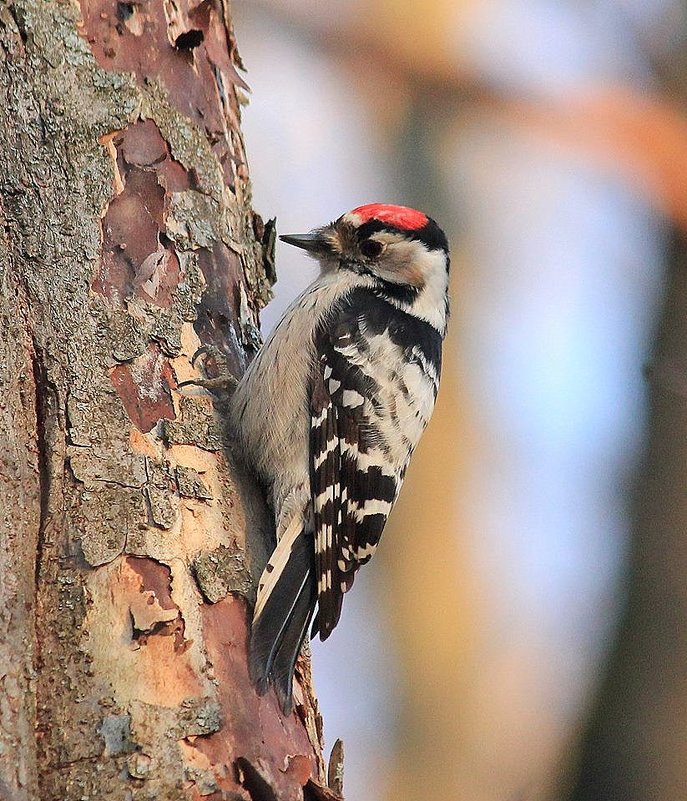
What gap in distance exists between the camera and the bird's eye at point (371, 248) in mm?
3730

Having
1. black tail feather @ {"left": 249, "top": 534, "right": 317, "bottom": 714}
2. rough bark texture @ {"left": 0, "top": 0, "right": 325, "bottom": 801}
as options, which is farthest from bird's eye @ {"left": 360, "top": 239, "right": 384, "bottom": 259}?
black tail feather @ {"left": 249, "top": 534, "right": 317, "bottom": 714}

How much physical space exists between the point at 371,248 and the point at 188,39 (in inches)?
39.5

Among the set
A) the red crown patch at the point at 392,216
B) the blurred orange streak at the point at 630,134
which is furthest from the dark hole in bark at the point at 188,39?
the blurred orange streak at the point at 630,134

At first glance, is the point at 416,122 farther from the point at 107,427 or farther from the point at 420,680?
the point at 107,427

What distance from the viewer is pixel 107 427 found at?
2.55 metres

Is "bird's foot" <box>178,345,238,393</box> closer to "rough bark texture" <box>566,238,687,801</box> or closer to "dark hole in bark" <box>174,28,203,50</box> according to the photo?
"dark hole in bark" <box>174,28,203,50</box>

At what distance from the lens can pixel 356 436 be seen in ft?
10.4

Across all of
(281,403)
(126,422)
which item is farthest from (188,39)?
(126,422)

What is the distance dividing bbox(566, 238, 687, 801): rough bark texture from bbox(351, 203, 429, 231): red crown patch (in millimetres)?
1308

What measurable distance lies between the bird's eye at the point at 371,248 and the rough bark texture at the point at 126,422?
0.49 m

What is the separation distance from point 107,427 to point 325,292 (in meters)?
1.19

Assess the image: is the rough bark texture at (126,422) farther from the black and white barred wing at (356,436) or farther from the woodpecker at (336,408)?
the black and white barred wing at (356,436)

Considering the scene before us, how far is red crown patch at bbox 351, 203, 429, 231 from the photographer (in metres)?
3.75

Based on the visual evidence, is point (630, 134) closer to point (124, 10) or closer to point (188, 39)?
point (188, 39)
